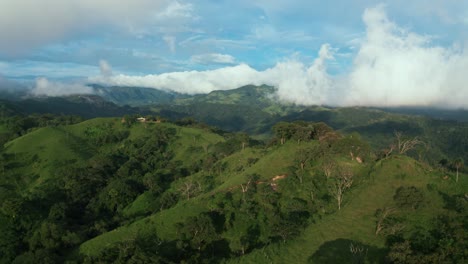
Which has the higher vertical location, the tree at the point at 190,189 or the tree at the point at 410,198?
the tree at the point at 410,198

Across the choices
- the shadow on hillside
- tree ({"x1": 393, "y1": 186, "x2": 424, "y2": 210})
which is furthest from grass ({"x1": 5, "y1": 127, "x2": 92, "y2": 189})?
tree ({"x1": 393, "y1": 186, "x2": 424, "y2": 210})

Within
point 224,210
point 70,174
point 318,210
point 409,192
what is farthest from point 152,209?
point 409,192

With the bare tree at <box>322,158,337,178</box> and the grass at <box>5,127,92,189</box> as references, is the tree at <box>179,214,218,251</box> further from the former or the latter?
the grass at <box>5,127,92,189</box>

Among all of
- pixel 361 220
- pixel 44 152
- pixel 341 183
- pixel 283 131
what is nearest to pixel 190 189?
pixel 283 131

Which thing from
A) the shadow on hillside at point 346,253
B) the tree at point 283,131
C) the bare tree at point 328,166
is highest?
the tree at point 283,131

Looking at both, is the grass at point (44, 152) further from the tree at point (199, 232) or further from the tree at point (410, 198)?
the tree at point (410, 198)

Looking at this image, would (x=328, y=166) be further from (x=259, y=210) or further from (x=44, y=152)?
(x=44, y=152)

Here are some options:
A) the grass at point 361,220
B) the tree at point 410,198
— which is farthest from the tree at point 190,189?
the tree at point 410,198
